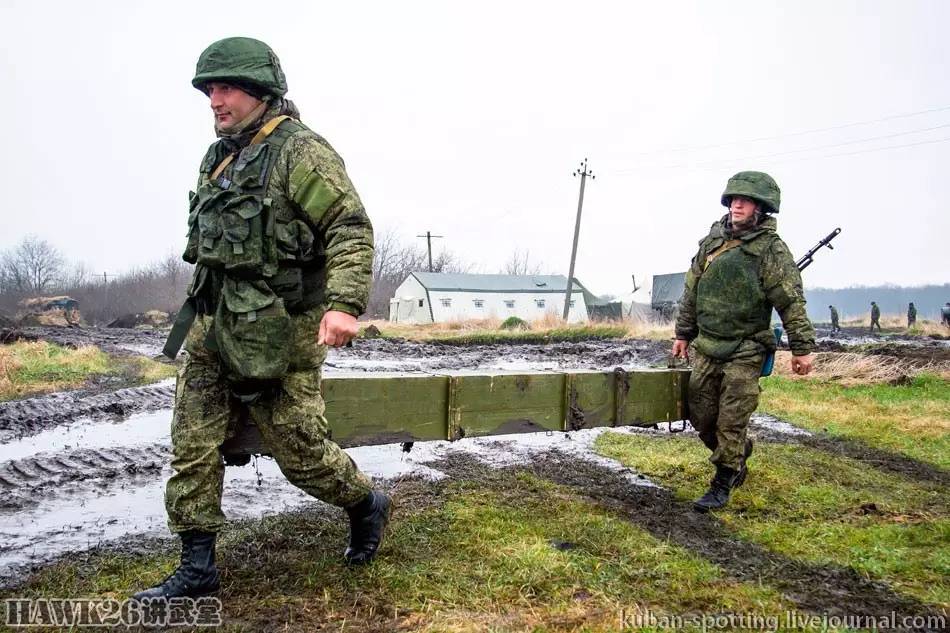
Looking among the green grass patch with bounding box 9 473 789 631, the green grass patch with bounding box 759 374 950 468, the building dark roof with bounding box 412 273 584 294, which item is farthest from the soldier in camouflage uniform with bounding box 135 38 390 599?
the building dark roof with bounding box 412 273 584 294

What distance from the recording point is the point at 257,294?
116 inches

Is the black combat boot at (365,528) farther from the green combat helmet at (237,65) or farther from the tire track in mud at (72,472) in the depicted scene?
the tire track in mud at (72,472)

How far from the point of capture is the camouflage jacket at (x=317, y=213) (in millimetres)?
2973

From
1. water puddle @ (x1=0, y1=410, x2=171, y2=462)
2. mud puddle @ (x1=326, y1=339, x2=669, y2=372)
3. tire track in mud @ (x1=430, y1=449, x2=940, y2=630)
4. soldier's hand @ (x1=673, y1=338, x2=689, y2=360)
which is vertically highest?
soldier's hand @ (x1=673, y1=338, x2=689, y2=360)

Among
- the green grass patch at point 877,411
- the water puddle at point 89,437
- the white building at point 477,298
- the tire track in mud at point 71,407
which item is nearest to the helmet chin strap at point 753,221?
the green grass patch at point 877,411

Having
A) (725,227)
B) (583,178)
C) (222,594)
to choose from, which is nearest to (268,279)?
(222,594)

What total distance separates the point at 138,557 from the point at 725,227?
13.2 ft

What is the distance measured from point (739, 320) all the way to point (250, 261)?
3193 mm

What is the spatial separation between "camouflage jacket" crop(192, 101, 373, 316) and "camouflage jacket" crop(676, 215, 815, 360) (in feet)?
8.90

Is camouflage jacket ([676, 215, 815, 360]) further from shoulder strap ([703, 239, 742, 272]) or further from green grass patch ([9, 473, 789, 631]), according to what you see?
green grass patch ([9, 473, 789, 631])

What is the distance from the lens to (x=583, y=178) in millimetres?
36812

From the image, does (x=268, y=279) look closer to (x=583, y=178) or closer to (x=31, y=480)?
(x=31, y=480)

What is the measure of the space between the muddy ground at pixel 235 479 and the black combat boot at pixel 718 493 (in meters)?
0.11

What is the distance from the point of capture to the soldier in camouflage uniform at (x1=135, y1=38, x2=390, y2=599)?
2.92m
